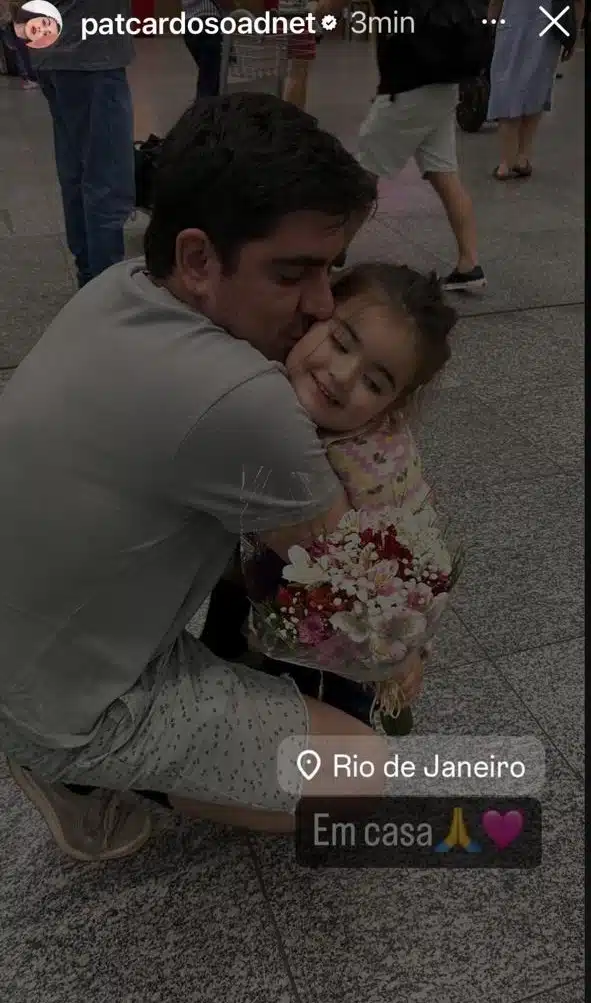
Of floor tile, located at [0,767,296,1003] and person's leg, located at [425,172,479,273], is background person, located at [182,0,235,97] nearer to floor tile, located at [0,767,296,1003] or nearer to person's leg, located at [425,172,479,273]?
person's leg, located at [425,172,479,273]

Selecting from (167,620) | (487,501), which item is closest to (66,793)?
(167,620)

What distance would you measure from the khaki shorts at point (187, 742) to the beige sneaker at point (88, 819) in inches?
4.7

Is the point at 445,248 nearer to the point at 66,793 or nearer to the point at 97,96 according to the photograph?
the point at 97,96

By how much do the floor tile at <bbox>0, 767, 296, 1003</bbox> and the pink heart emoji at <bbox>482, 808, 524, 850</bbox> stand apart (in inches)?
16.2

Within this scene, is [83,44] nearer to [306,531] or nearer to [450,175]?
[450,175]

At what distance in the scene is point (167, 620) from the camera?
4.25 ft

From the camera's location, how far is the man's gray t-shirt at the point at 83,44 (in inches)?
110

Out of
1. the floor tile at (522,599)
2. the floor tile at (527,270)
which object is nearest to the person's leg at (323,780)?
the floor tile at (522,599)

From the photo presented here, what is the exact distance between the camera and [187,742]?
1309 mm

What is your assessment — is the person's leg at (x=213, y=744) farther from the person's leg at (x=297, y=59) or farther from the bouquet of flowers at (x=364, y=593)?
the person's leg at (x=297, y=59)

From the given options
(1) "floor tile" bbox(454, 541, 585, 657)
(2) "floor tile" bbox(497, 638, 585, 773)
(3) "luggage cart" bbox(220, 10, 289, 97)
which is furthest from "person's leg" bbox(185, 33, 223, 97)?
(2) "floor tile" bbox(497, 638, 585, 773)

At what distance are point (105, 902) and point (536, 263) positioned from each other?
3.49 metres

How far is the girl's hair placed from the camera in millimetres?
1290

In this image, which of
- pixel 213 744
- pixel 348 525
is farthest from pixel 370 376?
pixel 213 744
